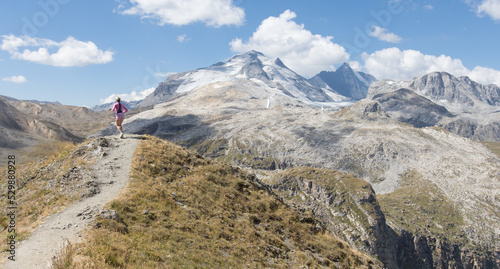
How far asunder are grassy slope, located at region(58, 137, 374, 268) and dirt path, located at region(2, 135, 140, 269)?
1.10 m

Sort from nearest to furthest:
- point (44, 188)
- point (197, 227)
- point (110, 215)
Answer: point (110, 215) → point (197, 227) → point (44, 188)

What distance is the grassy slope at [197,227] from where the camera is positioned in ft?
59.9

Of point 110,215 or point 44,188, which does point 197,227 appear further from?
point 44,188

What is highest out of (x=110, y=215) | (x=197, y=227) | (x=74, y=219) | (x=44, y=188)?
(x=44, y=188)

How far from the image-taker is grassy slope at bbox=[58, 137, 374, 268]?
59.9ft

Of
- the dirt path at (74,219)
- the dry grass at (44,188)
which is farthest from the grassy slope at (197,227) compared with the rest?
the dry grass at (44,188)

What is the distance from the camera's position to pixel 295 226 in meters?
33.3

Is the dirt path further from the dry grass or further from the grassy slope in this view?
the grassy slope

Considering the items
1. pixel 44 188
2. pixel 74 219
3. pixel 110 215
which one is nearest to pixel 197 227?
pixel 110 215

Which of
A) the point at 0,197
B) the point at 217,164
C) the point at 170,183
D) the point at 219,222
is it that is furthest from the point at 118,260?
the point at 217,164

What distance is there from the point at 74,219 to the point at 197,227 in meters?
8.62

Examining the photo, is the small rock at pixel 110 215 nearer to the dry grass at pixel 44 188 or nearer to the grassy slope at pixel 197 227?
the grassy slope at pixel 197 227

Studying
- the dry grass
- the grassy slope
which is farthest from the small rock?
the dry grass

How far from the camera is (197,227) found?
79.0 ft
